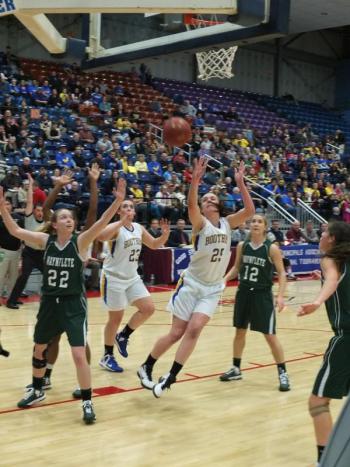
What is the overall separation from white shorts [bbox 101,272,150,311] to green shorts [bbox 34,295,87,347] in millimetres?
1324

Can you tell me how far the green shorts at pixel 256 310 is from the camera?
237 inches

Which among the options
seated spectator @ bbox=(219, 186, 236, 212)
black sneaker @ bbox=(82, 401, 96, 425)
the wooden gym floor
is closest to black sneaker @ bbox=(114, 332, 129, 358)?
the wooden gym floor

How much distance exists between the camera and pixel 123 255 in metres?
6.48

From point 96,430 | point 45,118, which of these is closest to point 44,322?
point 96,430

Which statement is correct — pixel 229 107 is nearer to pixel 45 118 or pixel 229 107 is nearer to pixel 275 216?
pixel 275 216

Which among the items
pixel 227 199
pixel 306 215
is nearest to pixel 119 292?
pixel 227 199

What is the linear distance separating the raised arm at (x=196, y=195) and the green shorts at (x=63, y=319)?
110cm

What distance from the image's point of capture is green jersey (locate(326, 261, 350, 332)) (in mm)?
3811

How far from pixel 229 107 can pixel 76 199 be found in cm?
1328

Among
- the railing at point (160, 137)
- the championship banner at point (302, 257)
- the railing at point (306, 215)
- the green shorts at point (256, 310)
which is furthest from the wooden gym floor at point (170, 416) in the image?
the railing at point (160, 137)

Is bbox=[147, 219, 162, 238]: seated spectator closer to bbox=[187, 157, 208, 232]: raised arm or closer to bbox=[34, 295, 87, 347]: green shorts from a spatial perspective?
bbox=[187, 157, 208, 232]: raised arm

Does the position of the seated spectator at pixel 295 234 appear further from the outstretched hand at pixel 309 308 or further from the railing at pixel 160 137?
the outstretched hand at pixel 309 308

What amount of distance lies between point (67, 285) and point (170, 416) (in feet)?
4.15

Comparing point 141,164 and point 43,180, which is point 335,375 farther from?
point 141,164
